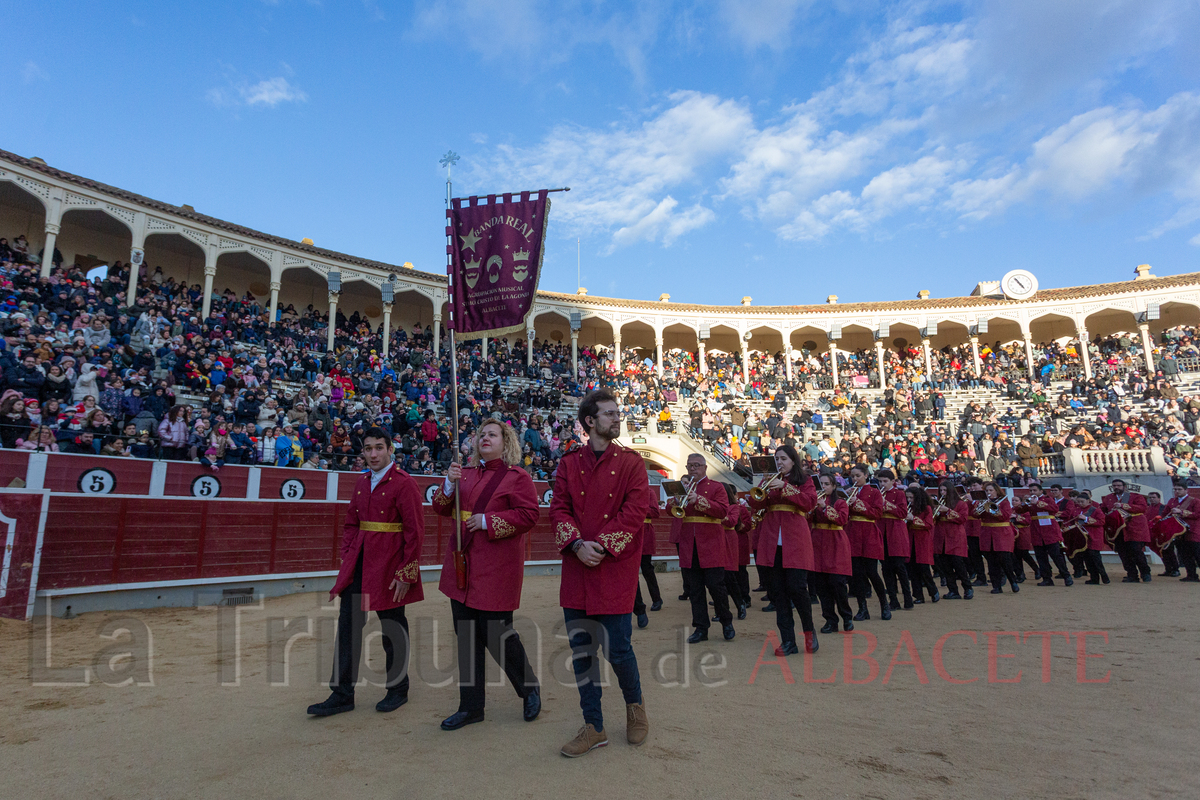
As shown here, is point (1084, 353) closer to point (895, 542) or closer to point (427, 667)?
point (895, 542)

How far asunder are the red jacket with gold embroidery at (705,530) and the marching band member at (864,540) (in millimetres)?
2124

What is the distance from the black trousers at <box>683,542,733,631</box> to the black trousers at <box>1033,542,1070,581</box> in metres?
8.71

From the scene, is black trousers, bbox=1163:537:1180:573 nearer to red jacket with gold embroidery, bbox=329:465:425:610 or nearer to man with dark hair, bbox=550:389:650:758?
man with dark hair, bbox=550:389:650:758

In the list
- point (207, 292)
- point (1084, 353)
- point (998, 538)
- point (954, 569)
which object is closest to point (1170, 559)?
point (998, 538)

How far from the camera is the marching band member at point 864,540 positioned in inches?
302

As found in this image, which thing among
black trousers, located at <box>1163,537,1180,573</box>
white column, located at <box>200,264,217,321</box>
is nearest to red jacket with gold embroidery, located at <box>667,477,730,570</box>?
black trousers, located at <box>1163,537,1180,573</box>

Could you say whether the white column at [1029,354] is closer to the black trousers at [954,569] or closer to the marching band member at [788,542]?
the black trousers at [954,569]

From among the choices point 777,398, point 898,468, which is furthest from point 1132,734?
point 777,398

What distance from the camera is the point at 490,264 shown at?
220 inches

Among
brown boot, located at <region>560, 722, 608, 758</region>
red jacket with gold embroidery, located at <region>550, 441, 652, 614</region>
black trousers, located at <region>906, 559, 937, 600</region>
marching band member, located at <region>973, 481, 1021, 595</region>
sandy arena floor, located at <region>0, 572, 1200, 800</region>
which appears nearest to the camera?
sandy arena floor, located at <region>0, 572, 1200, 800</region>

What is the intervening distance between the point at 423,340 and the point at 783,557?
24.0 metres

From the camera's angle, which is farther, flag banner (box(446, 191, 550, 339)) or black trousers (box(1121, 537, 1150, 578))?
black trousers (box(1121, 537, 1150, 578))

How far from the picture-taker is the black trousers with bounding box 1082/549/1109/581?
11.7 meters

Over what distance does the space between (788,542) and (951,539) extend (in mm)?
5973
